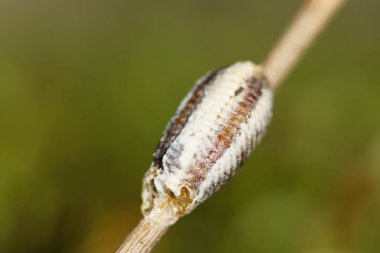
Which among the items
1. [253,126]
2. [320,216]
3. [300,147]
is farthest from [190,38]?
[253,126]

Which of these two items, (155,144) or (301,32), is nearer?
(301,32)

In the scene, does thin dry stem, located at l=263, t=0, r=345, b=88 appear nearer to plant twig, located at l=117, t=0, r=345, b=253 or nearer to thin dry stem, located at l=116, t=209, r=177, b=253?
plant twig, located at l=117, t=0, r=345, b=253

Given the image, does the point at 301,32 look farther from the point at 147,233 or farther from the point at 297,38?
the point at 147,233

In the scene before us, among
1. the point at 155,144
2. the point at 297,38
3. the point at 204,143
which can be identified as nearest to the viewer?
the point at 204,143

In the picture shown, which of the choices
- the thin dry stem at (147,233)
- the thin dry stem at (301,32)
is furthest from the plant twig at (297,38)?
the thin dry stem at (147,233)

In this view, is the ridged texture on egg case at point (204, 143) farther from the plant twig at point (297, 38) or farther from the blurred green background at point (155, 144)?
the blurred green background at point (155, 144)

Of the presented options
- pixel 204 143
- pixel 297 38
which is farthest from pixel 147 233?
pixel 297 38

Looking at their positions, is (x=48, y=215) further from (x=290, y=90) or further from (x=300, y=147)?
(x=290, y=90)

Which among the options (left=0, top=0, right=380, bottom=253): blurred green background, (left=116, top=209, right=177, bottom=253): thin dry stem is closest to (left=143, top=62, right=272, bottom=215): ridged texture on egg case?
(left=116, top=209, right=177, bottom=253): thin dry stem
